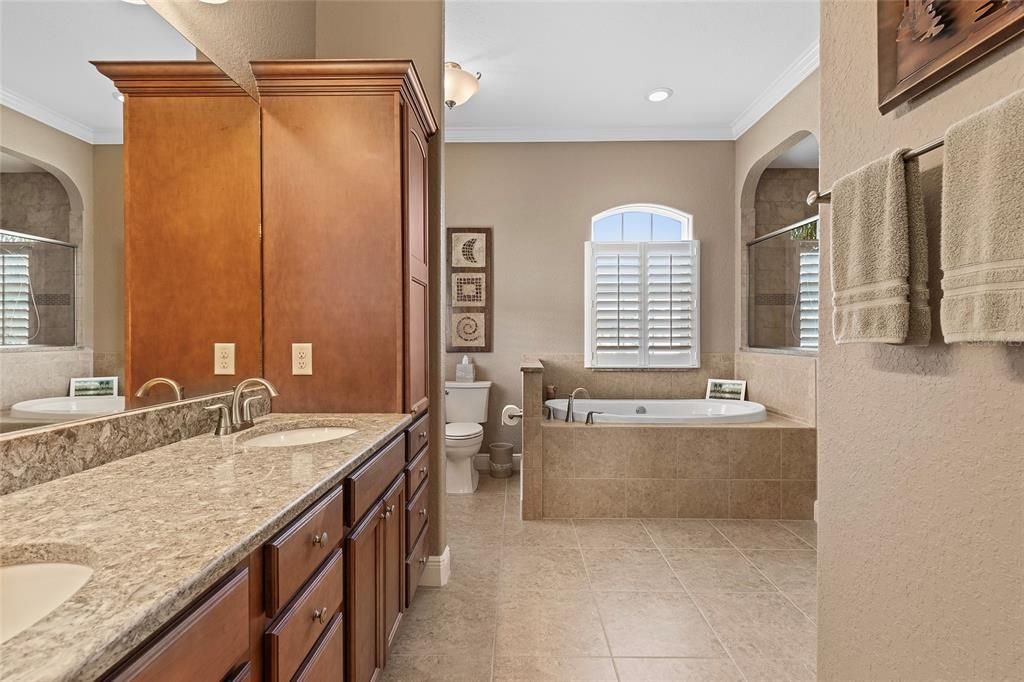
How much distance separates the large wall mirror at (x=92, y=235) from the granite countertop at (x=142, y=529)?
0.22 metres

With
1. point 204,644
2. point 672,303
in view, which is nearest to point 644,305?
point 672,303

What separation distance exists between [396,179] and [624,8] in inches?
73.5

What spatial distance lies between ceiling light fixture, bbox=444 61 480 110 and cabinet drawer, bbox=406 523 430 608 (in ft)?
8.31

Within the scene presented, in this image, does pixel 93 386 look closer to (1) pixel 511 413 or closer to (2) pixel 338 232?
(2) pixel 338 232

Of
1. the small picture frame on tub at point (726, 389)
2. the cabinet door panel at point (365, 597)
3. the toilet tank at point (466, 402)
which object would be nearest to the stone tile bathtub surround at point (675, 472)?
the small picture frame on tub at point (726, 389)

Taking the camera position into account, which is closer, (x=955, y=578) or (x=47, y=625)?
(x=47, y=625)

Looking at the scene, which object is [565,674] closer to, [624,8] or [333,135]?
[333,135]

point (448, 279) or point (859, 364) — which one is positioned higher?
point (448, 279)

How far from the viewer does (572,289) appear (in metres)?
4.34

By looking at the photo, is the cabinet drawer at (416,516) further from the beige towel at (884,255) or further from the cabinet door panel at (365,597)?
the beige towel at (884,255)

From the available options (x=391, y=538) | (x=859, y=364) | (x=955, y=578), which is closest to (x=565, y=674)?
(x=391, y=538)

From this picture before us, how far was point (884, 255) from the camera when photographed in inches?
38.3

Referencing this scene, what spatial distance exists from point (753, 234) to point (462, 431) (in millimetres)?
2996

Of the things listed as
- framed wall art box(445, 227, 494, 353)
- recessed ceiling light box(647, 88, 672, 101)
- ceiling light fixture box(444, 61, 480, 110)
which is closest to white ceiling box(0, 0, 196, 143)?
ceiling light fixture box(444, 61, 480, 110)
